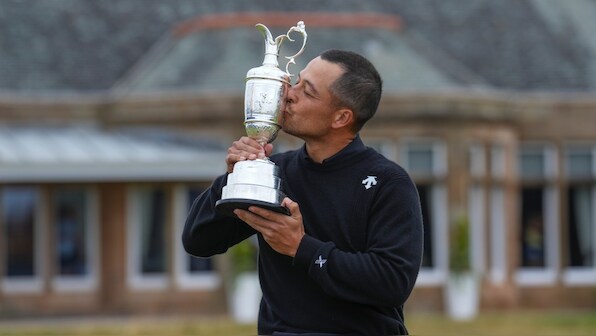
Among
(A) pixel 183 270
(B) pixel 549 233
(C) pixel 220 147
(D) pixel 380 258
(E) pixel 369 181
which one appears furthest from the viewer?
(B) pixel 549 233

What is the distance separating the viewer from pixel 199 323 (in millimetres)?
19562

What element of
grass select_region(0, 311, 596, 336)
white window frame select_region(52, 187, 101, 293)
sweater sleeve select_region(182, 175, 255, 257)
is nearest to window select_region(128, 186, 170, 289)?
white window frame select_region(52, 187, 101, 293)

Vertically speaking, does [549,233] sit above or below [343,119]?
above

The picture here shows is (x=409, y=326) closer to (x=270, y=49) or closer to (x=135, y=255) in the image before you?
(x=135, y=255)

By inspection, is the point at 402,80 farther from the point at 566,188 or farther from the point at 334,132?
the point at 334,132

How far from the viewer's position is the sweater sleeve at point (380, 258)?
174 inches

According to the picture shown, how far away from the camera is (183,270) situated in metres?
22.2

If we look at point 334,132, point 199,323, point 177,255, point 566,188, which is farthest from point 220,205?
point 566,188

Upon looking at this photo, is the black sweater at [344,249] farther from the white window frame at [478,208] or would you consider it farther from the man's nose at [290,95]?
the white window frame at [478,208]

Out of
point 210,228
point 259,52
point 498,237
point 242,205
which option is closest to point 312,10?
point 259,52

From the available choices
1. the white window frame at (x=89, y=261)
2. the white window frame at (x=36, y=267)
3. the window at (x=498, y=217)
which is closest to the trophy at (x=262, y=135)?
the white window frame at (x=36, y=267)

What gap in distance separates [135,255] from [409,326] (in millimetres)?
5192

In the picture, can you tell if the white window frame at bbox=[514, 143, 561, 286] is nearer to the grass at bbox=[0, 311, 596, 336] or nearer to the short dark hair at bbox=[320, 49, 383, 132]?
the grass at bbox=[0, 311, 596, 336]

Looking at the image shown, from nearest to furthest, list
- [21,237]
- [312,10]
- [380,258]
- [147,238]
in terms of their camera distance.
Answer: [380,258], [21,237], [147,238], [312,10]
